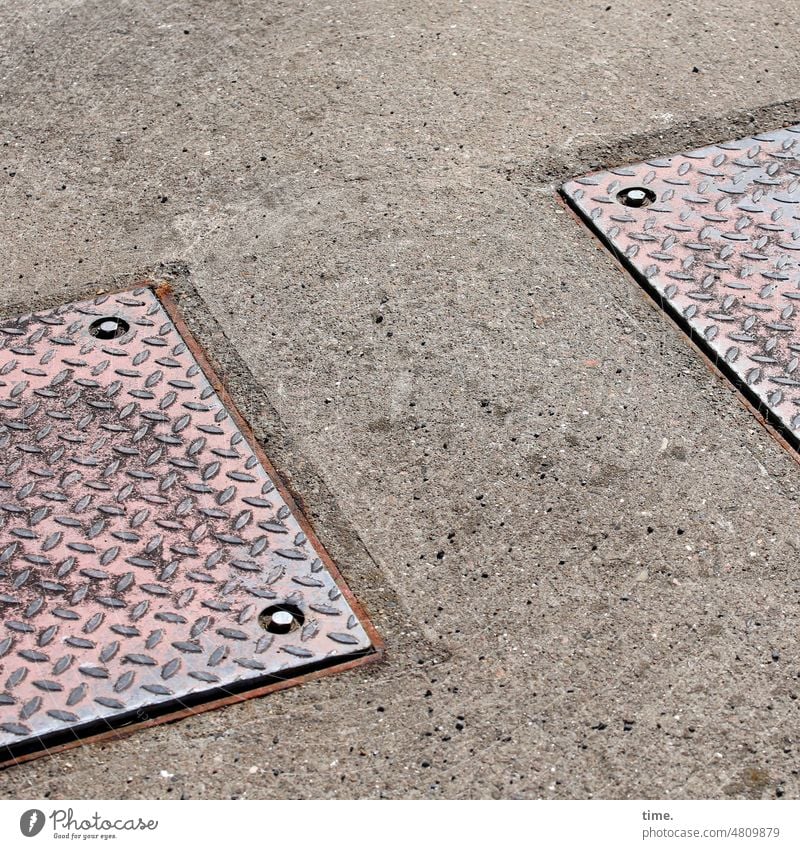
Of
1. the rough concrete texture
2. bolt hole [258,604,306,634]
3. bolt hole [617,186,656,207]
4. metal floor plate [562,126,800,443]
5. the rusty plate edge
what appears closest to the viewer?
the rough concrete texture

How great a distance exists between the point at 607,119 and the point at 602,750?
266 cm

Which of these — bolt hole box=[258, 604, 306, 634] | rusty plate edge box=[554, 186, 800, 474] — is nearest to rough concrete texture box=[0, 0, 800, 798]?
rusty plate edge box=[554, 186, 800, 474]

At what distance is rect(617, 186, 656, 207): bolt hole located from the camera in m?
4.31

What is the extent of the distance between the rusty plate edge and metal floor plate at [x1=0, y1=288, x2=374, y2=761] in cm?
132

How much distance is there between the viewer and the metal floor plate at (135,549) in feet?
9.86

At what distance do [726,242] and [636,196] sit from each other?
0.36m

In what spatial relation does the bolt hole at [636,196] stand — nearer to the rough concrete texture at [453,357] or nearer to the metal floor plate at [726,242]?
the metal floor plate at [726,242]

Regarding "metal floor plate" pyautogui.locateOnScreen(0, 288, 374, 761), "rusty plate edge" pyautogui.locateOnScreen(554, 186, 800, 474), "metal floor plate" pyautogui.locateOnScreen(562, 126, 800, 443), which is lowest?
"metal floor plate" pyautogui.locateOnScreen(0, 288, 374, 761)

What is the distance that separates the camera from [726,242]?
4.14 meters

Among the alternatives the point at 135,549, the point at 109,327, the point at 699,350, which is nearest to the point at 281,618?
the point at 135,549

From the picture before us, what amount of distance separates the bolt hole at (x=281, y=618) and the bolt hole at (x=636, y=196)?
6.51 ft

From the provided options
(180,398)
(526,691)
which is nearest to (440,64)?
(180,398)

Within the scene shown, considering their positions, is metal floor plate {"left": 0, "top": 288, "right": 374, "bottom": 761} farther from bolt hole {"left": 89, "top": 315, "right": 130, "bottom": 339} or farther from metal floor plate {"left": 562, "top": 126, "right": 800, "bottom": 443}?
metal floor plate {"left": 562, "top": 126, "right": 800, "bottom": 443}

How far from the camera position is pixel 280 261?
4.20 meters
